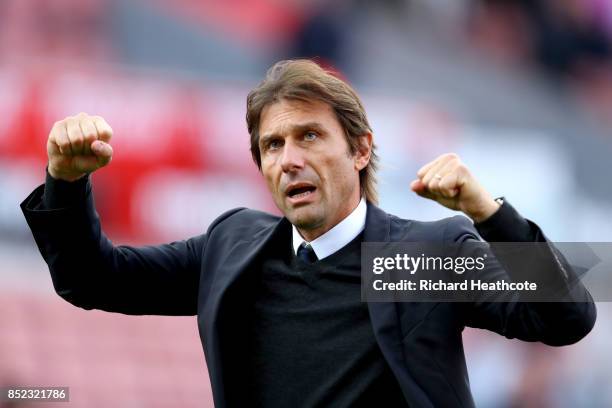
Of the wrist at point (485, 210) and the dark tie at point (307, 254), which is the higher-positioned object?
the dark tie at point (307, 254)

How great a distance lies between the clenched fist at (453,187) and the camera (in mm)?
2480

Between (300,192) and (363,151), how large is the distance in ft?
1.03

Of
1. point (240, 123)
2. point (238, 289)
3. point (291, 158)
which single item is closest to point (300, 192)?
point (291, 158)

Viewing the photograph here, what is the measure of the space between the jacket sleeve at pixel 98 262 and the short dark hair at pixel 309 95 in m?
0.40

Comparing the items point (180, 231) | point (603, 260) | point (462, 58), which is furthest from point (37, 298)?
point (603, 260)

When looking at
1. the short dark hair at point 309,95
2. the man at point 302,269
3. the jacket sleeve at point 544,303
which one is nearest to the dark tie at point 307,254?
the man at point 302,269

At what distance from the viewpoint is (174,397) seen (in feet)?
30.0

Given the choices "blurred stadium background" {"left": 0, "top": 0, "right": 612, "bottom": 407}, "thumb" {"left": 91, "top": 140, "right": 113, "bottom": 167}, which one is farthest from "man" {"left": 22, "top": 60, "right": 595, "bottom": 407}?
"blurred stadium background" {"left": 0, "top": 0, "right": 612, "bottom": 407}

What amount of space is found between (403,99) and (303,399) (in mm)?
8815

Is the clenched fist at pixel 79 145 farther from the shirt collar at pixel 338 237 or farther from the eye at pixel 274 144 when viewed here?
the shirt collar at pixel 338 237

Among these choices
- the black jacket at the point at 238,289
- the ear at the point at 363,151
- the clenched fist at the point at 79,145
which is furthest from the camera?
the ear at the point at 363,151

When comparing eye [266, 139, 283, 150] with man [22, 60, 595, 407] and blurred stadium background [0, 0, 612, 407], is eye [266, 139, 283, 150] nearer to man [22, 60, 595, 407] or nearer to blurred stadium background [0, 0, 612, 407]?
man [22, 60, 595, 407]

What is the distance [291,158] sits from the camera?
2.99 metres

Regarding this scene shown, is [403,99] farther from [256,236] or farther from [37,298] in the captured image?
[256,236]
